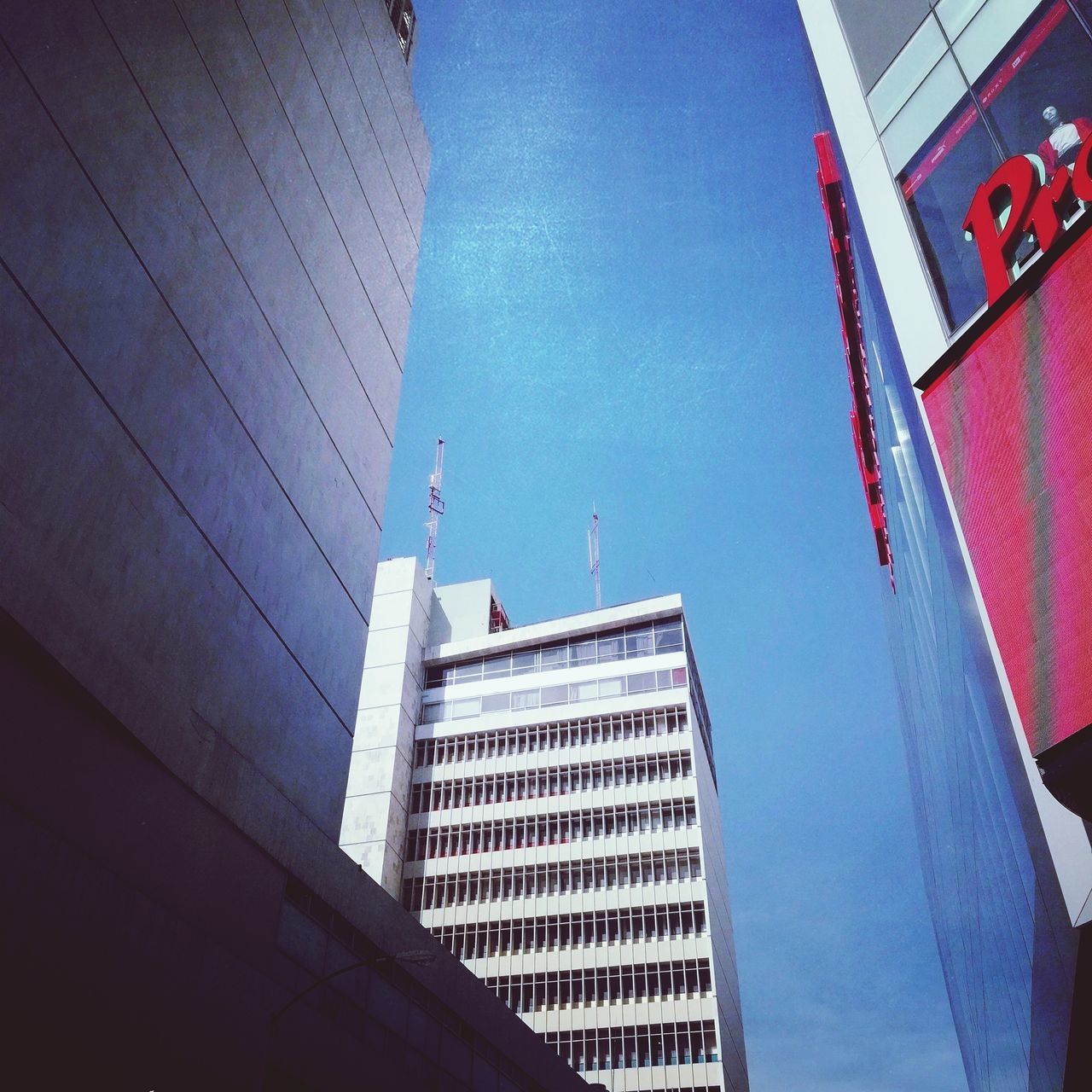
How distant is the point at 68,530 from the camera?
12594 mm

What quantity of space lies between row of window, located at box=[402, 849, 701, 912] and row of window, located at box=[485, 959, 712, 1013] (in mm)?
5289

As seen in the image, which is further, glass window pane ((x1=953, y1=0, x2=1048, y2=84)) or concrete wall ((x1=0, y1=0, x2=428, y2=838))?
glass window pane ((x1=953, y1=0, x2=1048, y2=84))

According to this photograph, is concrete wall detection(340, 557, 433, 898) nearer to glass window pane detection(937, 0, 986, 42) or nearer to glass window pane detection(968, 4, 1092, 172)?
glass window pane detection(937, 0, 986, 42)

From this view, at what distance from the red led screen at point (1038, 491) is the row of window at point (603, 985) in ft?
166

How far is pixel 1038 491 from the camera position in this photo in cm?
1271

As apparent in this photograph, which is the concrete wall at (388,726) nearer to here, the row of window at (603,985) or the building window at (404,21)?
the row of window at (603,985)

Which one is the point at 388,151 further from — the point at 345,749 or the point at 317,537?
the point at 345,749

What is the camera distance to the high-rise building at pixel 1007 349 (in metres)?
12.2

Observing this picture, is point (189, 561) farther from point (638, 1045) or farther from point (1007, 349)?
point (638, 1045)

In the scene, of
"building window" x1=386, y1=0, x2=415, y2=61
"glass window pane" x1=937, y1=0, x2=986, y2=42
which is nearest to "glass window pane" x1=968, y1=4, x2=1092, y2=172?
"glass window pane" x1=937, y1=0, x2=986, y2=42

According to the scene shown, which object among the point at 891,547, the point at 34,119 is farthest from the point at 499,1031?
the point at 891,547

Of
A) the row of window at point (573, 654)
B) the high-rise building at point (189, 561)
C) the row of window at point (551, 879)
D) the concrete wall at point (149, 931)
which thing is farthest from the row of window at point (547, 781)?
the concrete wall at point (149, 931)

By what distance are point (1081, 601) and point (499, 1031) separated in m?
23.5

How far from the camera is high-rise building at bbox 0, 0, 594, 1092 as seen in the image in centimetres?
1155
